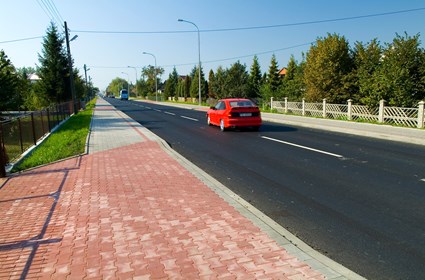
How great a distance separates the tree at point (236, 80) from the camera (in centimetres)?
4338

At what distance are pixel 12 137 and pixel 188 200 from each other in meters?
10.3

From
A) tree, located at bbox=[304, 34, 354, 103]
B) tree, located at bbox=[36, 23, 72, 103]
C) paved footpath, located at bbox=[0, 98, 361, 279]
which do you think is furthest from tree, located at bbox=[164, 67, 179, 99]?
paved footpath, located at bbox=[0, 98, 361, 279]

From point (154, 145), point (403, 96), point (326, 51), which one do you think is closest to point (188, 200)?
point (154, 145)

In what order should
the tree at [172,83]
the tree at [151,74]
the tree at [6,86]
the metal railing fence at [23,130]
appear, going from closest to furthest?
the metal railing fence at [23,130]
the tree at [6,86]
the tree at [172,83]
the tree at [151,74]

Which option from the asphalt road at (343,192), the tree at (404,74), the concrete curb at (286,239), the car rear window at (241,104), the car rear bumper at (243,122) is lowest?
the asphalt road at (343,192)

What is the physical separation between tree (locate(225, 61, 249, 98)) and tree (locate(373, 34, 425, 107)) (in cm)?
2604

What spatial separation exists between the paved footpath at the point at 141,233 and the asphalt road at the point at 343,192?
17.3 inches

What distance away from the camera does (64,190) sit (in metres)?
6.13

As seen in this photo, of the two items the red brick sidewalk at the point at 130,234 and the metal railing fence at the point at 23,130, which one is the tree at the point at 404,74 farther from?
the metal railing fence at the point at 23,130

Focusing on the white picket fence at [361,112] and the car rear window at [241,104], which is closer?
the car rear window at [241,104]

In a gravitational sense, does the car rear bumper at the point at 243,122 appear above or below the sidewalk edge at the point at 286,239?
above

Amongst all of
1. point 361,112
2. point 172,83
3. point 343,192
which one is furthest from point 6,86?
point 172,83

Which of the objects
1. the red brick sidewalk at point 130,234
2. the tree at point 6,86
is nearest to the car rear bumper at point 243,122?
the red brick sidewalk at point 130,234

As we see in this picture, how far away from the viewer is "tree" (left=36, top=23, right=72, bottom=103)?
3616 centimetres
